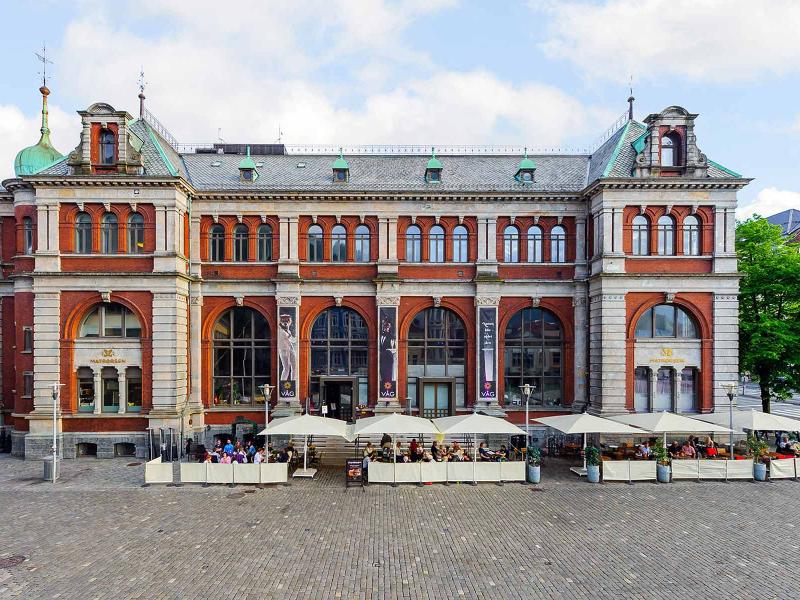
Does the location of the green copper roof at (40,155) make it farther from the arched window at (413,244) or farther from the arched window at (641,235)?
the arched window at (641,235)

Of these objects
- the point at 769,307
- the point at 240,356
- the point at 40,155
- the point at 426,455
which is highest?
the point at 40,155

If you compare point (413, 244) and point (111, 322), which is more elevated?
point (413, 244)

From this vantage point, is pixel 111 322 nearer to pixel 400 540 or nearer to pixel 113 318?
pixel 113 318

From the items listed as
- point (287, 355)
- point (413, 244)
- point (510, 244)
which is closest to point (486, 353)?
point (510, 244)

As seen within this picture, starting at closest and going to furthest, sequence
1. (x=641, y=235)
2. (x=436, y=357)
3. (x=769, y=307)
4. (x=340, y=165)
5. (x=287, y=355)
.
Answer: (x=641, y=235), (x=287, y=355), (x=436, y=357), (x=340, y=165), (x=769, y=307)

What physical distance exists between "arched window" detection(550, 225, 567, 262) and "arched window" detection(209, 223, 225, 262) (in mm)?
20138

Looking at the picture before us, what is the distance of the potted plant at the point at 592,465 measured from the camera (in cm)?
2164

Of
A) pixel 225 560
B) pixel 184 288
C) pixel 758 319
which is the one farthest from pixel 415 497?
pixel 758 319

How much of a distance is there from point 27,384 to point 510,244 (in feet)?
96.3

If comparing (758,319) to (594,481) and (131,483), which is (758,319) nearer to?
(594,481)

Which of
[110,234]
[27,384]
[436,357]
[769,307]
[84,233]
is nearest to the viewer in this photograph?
[84,233]

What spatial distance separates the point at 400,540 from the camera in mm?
15477

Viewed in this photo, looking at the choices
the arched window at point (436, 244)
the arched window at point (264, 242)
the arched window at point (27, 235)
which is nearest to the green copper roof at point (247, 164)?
the arched window at point (264, 242)

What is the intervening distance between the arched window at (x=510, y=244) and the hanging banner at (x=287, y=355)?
13.6 metres
